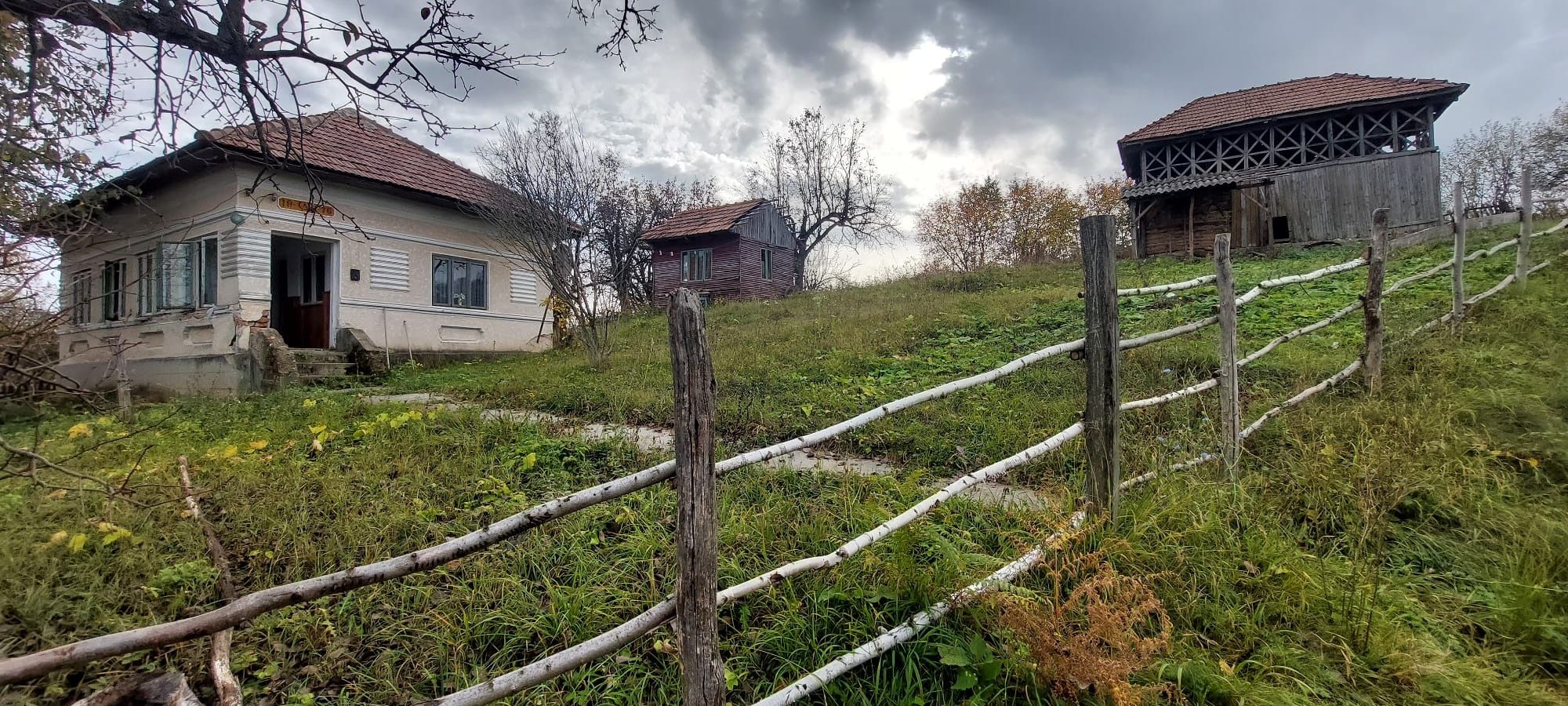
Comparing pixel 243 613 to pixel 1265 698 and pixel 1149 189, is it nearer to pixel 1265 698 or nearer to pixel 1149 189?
pixel 1265 698

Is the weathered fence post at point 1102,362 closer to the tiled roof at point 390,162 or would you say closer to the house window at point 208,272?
the tiled roof at point 390,162

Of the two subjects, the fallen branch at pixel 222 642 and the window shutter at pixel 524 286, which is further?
the window shutter at pixel 524 286

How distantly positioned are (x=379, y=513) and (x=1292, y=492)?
4702mm

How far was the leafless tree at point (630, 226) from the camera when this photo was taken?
2312cm

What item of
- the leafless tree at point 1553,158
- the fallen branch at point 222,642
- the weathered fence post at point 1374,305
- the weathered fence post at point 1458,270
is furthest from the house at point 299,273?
the leafless tree at point 1553,158

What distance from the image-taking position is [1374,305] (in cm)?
385

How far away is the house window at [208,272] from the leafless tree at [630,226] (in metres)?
11.9

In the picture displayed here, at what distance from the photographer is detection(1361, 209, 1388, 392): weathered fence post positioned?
383 cm

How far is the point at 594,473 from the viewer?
402 centimetres

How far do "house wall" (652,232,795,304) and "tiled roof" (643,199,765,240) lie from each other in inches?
15.5

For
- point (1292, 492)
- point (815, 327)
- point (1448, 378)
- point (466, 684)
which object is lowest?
point (466, 684)

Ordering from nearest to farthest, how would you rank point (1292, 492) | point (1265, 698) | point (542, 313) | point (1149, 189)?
1. point (1265, 698)
2. point (1292, 492)
3. point (542, 313)
4. point (1149, 189)

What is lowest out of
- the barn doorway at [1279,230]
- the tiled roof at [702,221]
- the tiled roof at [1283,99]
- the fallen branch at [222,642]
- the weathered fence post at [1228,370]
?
the fallen branch at [222,642]

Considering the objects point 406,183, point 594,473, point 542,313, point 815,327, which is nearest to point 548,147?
point 406,183
